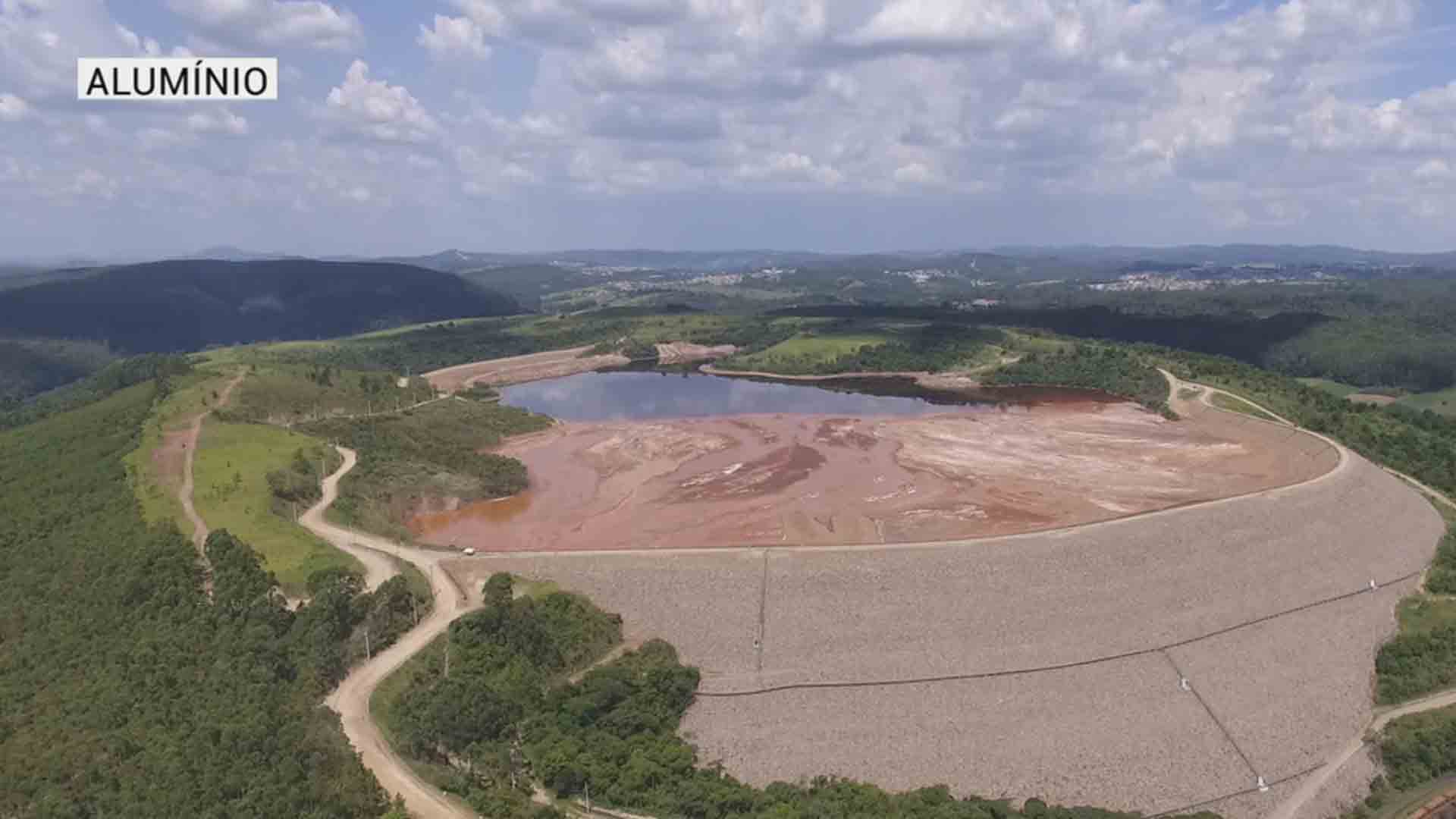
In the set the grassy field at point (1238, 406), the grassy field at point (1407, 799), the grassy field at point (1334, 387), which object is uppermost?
the grassy field at point (1238, 406)

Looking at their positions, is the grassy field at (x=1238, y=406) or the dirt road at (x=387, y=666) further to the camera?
the grassy field at (x=1238, y=406)

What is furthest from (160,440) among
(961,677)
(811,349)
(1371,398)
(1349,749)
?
(1371,398)

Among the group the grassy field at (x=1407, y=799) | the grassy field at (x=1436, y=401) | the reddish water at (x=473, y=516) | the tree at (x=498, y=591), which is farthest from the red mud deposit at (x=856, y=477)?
the grassy field at (x=1436, y=401)

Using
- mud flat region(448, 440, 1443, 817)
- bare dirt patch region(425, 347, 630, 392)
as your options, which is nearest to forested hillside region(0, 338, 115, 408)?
bare dirt patch region(425, 347, 630, 392)

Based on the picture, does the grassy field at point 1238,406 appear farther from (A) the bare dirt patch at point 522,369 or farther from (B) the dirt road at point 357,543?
(A) the bare dirt patch at point 522,369

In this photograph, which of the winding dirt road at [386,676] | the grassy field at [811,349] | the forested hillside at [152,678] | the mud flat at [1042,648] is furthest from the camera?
the grassy field at [811,349]

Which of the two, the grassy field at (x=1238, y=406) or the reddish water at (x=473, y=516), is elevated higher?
the grassy field at (x=1238, y=406)

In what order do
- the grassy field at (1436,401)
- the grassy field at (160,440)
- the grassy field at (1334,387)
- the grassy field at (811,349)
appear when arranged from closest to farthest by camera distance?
the grassy field at (160,440) < the grassy field at (1436,401) < the grassy field at (1334,387) < the grassy field at (811,349)
